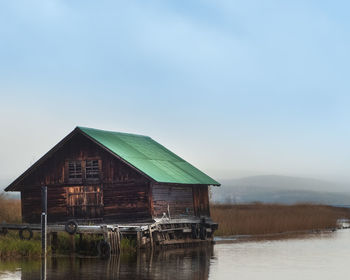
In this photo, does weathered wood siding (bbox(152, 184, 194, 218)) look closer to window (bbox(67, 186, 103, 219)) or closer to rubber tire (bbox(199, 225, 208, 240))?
rubber tire (bbox(199, 225, 208, 240))

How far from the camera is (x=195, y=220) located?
4719 centimetres

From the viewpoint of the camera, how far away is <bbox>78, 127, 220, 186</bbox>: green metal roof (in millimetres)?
43750

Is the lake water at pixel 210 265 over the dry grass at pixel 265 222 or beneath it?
beneath

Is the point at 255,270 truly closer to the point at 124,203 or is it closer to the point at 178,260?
the point at 178,260

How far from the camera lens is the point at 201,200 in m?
50.7

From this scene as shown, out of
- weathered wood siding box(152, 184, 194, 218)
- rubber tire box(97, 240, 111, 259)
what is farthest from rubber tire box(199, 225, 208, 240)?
rubber tire box(97, 240, 111, 259)

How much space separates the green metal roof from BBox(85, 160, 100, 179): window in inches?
56.8

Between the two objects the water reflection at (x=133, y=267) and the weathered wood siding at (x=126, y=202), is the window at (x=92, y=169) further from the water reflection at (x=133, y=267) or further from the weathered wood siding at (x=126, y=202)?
the water reflection at (x=133, y=267)

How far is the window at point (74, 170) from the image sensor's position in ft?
149

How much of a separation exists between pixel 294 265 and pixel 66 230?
39.2ft

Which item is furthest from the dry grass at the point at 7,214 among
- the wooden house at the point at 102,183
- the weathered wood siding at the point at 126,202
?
the weathered wood siding at the point at 126,202

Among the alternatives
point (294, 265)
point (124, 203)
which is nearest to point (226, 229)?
point (124, 203)

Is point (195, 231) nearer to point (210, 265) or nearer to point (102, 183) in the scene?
point (102, 183)

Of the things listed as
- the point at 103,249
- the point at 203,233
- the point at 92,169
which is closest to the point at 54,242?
the point at 103,249
